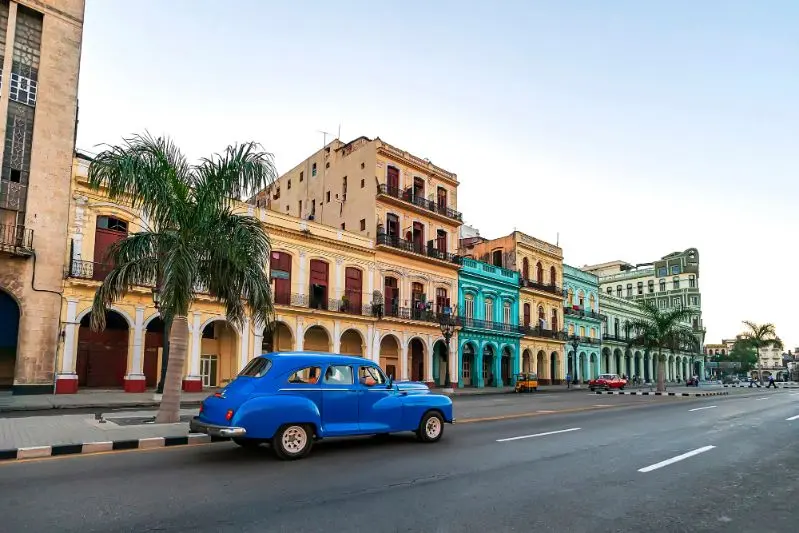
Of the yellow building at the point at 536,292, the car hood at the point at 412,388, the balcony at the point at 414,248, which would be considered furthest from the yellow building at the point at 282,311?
the yellow building at the point at 536,292

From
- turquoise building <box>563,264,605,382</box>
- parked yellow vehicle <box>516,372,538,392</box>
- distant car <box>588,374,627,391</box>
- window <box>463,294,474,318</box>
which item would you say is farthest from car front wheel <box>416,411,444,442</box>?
turquoise building <box>563,264,605,382</box>

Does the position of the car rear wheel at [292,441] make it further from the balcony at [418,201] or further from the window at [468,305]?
the window at [468,305]

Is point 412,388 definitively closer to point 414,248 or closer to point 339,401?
point 339,401

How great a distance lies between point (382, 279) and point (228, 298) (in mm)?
21978

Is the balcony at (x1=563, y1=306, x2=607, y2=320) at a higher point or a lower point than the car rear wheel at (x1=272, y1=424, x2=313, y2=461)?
higher

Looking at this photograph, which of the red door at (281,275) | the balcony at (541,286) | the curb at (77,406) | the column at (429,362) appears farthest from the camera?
the balcony at (541,286)

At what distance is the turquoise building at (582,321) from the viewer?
175ft

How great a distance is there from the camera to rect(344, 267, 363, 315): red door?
3372 cm

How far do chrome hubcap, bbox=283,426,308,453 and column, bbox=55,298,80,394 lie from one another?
719 inches

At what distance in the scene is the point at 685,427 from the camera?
13.9 metres

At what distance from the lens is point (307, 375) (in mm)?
9117

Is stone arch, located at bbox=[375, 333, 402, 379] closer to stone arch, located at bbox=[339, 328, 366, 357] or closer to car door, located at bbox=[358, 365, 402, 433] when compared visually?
stone arch, located at bbox=[339, 328, 366, 357]

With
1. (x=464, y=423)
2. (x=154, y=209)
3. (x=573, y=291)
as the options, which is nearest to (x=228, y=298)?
(x=154, y=209)

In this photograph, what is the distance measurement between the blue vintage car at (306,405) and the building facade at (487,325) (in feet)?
100
